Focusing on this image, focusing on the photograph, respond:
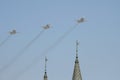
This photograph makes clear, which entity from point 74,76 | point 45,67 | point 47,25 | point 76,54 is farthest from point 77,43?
point 47,25

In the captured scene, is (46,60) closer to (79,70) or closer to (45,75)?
(45,75)

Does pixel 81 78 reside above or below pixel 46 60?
below

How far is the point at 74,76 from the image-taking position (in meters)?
144

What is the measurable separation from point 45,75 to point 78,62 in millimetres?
22301

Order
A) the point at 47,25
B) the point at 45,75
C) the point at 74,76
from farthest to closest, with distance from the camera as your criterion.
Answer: the point at 45,75, the point at 74,76, the point at 47,25

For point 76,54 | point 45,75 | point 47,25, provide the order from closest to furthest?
1. point 47,25
2. point 76,54
3. point 45,75

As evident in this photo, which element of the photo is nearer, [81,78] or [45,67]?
[81,78]

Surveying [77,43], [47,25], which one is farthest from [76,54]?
[47,25]

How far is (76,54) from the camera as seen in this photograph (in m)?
154

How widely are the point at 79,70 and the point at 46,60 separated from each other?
27208 millimetres

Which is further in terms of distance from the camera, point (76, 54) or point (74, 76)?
point (76, 54)

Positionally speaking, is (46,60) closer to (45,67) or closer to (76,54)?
(45,67)

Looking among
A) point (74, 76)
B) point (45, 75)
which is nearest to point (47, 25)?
point (74, 76)

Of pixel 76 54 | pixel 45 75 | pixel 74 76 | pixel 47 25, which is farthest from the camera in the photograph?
pixel 45 75
